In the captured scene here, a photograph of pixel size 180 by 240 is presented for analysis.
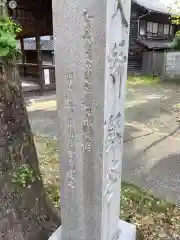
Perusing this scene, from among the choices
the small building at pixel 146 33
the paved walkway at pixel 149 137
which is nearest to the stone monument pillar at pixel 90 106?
the paved walkway at pixel 149 137

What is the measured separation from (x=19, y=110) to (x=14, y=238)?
99 cm

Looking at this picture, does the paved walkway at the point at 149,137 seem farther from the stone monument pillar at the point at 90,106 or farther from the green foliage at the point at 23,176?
the green foliage at the point at 23,176

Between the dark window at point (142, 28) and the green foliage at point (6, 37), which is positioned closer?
the green foliage at point (6, 37)

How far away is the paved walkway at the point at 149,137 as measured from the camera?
3.66 m

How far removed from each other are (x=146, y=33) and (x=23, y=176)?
65.5 feet

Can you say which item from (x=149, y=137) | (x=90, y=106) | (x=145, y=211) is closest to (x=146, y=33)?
(x=149, y=137)

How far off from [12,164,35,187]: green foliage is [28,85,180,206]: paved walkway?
189cm

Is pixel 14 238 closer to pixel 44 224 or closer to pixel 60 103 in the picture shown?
pixel 44 224

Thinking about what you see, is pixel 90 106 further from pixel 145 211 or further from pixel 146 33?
pixel 146 33

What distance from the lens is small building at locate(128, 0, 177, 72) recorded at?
60.2ft

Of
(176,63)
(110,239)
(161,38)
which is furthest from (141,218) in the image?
(161,38)

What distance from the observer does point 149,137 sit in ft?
17.6

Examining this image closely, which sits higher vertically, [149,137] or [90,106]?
[90,106]

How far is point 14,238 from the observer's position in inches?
78.5
